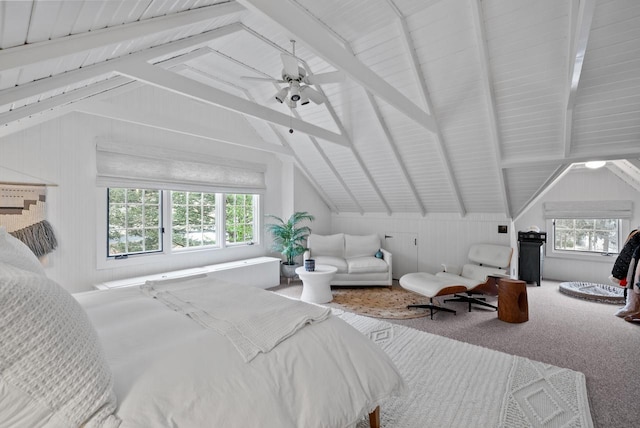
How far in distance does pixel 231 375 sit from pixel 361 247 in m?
4.60

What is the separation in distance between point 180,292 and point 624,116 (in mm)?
4473

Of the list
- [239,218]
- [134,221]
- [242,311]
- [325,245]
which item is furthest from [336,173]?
[242,311]

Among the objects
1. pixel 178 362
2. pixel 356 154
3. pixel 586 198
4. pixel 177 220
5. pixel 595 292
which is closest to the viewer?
pixel 178 362

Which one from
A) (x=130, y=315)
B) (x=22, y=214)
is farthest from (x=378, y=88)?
(x=22, y=214)

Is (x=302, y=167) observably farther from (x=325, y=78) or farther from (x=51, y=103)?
(x=51, y=103)

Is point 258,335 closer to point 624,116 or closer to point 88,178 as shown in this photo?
point 88,178

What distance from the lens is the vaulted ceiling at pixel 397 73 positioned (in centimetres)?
166

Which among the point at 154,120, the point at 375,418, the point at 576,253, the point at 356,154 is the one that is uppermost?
the point at 154,120

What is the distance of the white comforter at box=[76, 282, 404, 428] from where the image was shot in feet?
3.52

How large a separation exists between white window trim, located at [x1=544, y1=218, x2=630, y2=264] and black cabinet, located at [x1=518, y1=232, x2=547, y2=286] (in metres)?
0.81

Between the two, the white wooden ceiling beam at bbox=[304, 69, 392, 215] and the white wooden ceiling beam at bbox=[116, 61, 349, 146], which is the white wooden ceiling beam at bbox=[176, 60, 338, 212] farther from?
the white wooden ceiling beam at bbox=[304, 69, 392, 215]

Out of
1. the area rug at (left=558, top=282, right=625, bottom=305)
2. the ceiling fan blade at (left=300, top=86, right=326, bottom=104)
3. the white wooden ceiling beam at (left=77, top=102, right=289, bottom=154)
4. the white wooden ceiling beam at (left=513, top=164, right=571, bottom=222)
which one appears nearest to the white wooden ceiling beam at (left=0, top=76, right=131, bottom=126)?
the white wooden ceiling beam at (left=77, top=102, right=289, bottom=154)

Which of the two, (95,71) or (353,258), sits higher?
(95,71)

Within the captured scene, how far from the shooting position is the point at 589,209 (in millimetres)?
5418
